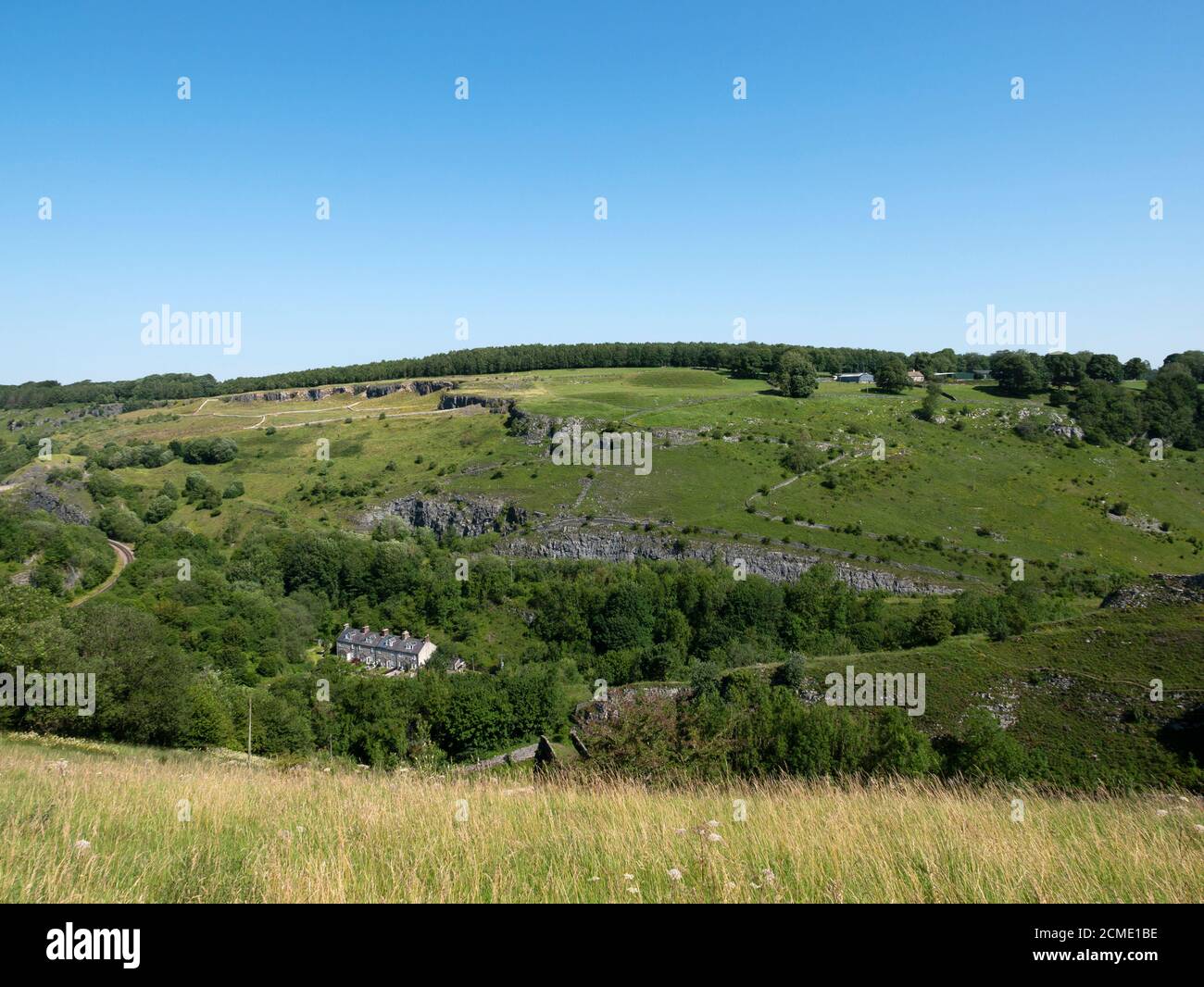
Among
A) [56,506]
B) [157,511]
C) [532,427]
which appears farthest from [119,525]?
[532,427]

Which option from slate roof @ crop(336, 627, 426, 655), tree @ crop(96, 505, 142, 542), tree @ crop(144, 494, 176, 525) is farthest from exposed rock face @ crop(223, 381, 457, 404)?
slate roof @ crop(336, 627, 426, 655)

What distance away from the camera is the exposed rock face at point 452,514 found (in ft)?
332

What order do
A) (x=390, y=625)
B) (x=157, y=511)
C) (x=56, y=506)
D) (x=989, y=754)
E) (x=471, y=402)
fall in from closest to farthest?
(x=989, y=754)
(x=390, y=625)
(x=56, y=506)
(x=157, y=511)
(x=471, y=402)

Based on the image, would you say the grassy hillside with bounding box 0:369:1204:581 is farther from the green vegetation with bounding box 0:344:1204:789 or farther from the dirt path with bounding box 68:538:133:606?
the dirt path with bounding box 68:538:133:606

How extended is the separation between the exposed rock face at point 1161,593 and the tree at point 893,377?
10461 cm

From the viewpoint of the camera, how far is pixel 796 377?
466 ft

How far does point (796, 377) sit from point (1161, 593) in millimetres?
101463

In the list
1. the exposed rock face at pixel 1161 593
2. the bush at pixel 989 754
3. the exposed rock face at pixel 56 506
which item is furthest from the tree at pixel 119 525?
the exposed rock face at pixel 1161 593

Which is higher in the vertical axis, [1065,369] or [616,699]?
[1065,369]

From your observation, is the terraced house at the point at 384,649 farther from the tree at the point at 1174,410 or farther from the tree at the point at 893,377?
the tree at the point at 1174,410

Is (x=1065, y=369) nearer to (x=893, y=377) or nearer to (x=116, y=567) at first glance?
(x=893, y=377)
